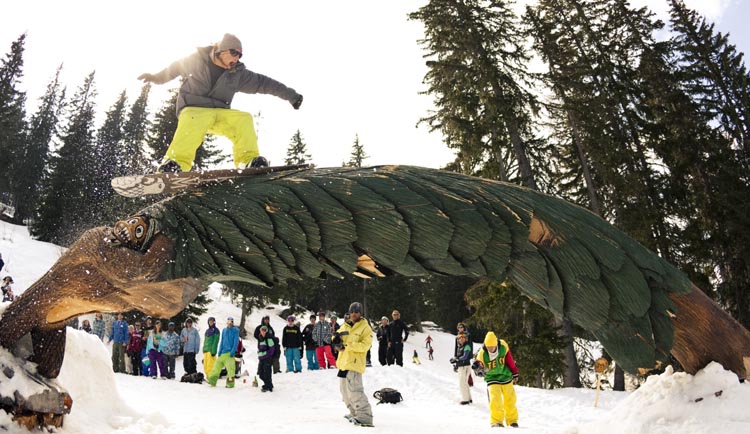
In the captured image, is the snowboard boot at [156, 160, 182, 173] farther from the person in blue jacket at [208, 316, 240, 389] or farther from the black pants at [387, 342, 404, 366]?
the black pants at [387, 342, 404, 366]

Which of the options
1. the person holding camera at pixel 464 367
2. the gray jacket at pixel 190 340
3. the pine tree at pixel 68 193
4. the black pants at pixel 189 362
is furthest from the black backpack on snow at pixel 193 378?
the pine tree at pixel 68 193

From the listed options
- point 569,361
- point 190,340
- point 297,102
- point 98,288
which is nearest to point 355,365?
point 297,102

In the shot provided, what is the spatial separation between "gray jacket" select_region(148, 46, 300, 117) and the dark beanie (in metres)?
0.18

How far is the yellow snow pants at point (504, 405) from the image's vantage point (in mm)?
7992

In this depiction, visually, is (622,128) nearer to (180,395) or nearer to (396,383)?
(396,383)

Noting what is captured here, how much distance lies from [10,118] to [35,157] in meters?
8.28

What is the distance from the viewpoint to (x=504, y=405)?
8.17 m

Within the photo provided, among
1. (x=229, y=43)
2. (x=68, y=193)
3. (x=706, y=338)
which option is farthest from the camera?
(x=68, y=193)

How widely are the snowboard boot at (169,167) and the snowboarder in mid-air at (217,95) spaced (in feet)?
0.47

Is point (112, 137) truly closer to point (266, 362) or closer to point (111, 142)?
point (111, 142)

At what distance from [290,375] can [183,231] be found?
12.4 m

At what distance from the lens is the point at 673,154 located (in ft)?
54.9

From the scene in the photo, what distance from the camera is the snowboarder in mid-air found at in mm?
3424

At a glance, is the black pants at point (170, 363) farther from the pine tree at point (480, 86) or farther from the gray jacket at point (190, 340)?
the pine tree at point (480, 86)
